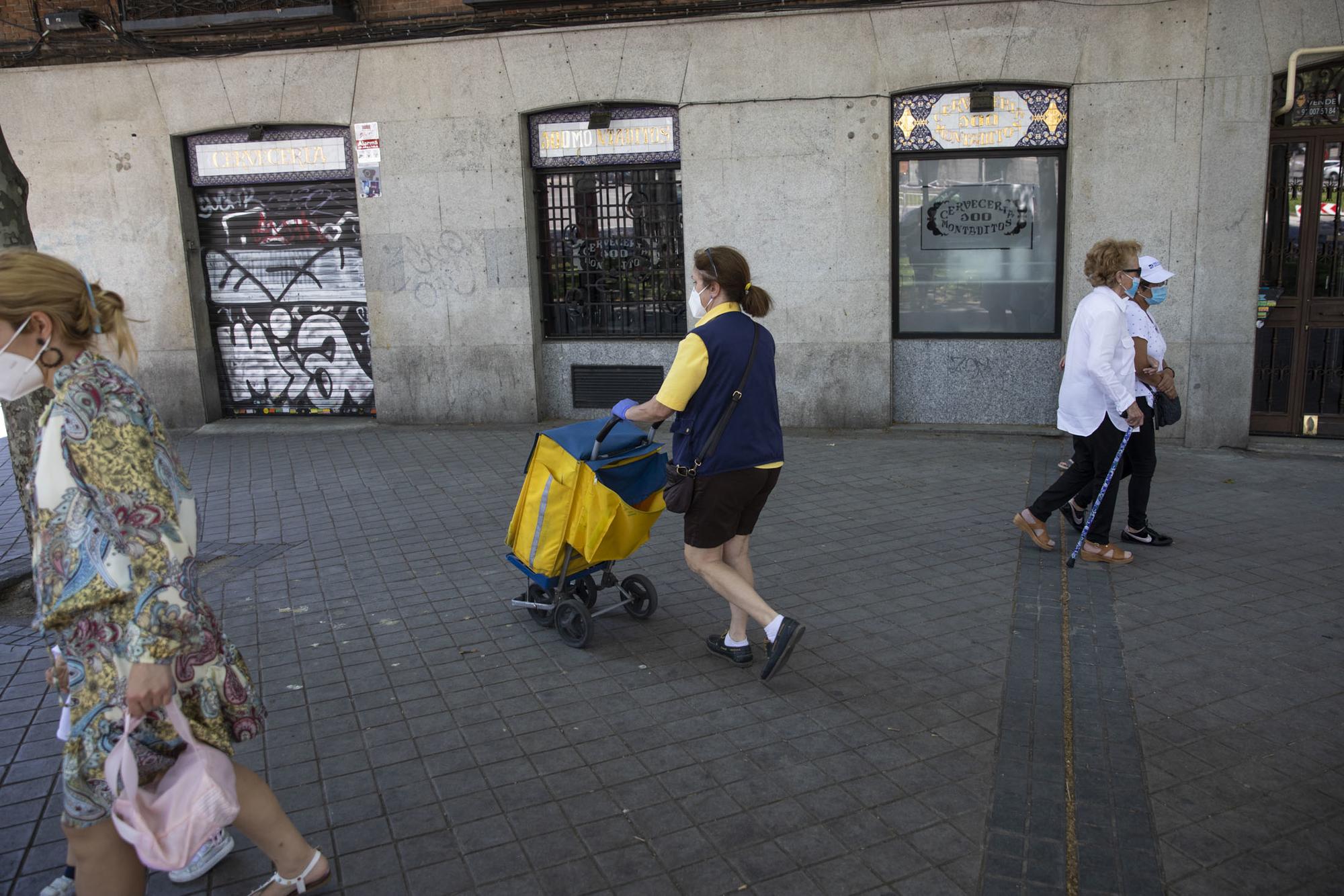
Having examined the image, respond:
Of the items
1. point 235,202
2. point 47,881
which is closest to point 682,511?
point 47,881

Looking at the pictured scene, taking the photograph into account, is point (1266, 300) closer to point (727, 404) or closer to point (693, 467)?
point (727, 404)

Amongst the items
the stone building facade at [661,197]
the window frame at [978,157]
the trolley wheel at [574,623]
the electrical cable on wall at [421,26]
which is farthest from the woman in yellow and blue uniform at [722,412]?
the electrical cable on wall at [421,26]

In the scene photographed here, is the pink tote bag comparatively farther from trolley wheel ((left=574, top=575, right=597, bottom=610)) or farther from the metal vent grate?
the metal vent grate

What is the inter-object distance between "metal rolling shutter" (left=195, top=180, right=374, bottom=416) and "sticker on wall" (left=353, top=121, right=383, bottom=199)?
1.24ft

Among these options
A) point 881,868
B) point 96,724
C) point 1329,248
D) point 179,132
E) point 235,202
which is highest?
point 179,132

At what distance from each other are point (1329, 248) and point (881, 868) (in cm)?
823

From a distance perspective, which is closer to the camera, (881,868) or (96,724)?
(96,724)

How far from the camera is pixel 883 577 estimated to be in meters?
6.14

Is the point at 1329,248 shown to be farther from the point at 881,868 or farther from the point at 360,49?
the point at 360,49

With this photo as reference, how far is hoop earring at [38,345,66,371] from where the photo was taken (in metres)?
2.70

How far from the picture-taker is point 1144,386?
248 inches

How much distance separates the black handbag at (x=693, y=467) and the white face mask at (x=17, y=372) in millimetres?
2432

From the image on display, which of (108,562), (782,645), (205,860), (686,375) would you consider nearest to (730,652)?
(782,645)

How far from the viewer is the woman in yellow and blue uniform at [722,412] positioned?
Result: 4453 millimetres
